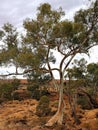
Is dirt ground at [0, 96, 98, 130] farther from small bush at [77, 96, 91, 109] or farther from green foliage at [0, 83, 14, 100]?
Answer: green foliage at [0, 83, 14, 100]

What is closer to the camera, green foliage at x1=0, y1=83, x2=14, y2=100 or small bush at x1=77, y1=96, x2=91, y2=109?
small bush at x1=77, y1=96, x2=91, y2=109

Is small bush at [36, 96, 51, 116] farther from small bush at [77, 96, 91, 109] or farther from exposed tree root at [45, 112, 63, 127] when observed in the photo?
small bush at [77, 96, 91, 109]

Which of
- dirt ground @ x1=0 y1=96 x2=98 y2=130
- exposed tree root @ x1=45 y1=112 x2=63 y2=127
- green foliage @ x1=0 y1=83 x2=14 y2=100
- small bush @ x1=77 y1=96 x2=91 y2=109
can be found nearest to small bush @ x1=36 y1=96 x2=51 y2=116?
dirt ground @ x1=0 y1=96 x2=98 y2=130

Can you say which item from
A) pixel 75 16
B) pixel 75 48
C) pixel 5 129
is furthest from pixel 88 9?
pixel 5 129

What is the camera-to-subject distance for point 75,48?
21.7 metres

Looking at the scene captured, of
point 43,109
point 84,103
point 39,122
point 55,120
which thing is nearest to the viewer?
point 55,120

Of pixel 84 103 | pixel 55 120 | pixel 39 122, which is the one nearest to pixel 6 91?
pixel 84 103

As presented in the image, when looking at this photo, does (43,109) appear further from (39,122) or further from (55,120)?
(55,120)

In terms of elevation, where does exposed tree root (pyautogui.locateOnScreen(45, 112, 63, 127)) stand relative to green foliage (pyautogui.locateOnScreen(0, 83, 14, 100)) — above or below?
below

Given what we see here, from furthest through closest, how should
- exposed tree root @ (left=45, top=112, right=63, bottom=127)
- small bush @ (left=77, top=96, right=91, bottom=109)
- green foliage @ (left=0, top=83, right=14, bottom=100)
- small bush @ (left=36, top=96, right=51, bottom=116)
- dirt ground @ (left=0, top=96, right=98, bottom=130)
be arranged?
green foliage @ (left=0, top=83, right=14, bottom=100) < small bush @ (left=77, top=96, right=91, bottom=109) < small bush @ (left=36, top=96, right=51, bottom=116) < dirt ground @ (left=0, top=96, right=98, bottom=130) < exposed tree root @ (left=45, top=112, right=63, bottom=127)

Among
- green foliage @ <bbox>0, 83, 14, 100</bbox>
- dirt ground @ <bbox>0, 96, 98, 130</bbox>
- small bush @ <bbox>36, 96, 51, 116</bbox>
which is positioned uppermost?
green foliage @ <bbox>0, 83, 14, 100</bbox>

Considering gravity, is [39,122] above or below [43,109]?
below

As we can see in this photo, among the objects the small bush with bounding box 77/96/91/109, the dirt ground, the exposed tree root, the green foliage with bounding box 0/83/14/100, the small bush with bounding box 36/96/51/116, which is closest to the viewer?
the exposed tree root

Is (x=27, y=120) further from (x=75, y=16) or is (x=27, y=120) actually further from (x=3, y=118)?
(x=75, y=16)
